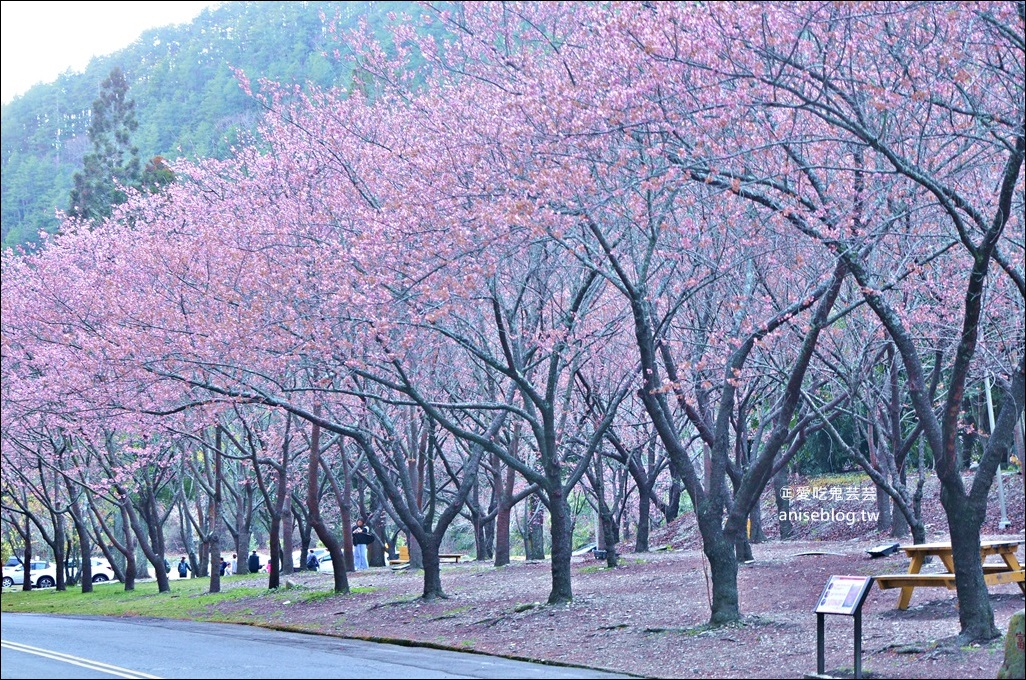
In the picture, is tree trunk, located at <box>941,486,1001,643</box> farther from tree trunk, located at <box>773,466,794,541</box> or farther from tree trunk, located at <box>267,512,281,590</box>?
tree trunk, located at <box>773,466,794,541</box>

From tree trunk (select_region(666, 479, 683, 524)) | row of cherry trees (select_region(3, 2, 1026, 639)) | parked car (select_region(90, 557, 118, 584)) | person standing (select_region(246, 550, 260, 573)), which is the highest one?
row of cherry trees (select_region(3, 2, 1026, 639))

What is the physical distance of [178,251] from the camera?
A: 22531mm

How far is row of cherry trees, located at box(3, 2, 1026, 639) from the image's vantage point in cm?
1057

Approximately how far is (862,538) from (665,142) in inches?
659

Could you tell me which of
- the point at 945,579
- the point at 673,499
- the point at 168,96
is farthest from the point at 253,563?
the point at 945,579

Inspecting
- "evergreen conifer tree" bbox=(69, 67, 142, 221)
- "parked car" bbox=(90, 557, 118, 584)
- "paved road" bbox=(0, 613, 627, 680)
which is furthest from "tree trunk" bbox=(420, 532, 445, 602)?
"parked car" bbox=(90, 557, 118, 584)

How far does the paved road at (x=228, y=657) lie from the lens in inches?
473

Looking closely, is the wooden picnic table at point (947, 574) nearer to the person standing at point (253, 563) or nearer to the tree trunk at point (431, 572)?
the tree trunk at point (431, 572)

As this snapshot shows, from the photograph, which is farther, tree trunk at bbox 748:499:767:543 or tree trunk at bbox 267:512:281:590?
tree trunk at bbox 748:499:767:543

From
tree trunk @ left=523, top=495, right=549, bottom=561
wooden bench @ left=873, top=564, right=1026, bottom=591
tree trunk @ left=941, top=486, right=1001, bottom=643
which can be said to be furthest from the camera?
tree trunk @ left=523, top=495, right=549, bottom=561

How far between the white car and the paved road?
113 ft

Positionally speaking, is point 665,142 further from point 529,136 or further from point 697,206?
point 697,206

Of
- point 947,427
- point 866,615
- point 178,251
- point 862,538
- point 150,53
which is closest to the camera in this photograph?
point 947,427

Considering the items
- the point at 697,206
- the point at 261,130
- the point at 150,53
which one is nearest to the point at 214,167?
the point at 261,130
